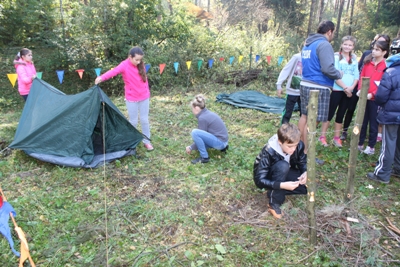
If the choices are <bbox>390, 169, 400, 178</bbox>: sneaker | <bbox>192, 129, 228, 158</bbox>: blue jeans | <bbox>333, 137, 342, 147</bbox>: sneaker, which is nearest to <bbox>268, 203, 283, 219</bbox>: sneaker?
<bbox>192, 129, 228, 158</bbox>: blue jeans

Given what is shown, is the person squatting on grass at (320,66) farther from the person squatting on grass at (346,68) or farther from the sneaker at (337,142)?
the sneaker at (337,142)

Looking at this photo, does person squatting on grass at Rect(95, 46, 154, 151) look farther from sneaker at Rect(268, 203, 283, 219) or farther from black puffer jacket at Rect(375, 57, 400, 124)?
black puffer jacket at Rect(375, 57, 400, 124)

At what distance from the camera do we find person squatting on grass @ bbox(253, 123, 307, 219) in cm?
244

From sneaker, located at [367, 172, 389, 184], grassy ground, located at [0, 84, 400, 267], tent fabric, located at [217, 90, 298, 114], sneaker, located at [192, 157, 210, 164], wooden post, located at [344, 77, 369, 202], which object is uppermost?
wooden post, located at [344, 77, 369, 202]

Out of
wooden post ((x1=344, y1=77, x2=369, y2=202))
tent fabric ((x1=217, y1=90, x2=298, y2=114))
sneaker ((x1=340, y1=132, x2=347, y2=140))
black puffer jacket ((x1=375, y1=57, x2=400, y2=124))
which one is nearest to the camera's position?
wooden post ((x1=344, y1=77, x2=369, y2=202))

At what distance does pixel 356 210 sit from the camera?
2.72 m

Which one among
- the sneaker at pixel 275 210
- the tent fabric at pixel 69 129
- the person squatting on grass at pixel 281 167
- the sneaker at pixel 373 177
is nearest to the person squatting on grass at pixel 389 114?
the sneaker at pixel 373 177

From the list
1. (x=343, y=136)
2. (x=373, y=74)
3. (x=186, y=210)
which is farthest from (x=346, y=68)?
(x=186, y=210)

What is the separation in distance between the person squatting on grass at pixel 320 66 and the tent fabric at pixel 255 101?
2562mm

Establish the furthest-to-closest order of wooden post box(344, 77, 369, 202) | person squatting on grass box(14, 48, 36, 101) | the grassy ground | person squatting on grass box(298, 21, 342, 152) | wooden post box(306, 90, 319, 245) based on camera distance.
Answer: person squatting on grass box(14, 48, 36, 101), person squatting on grass box(298, 21, 342, 152), wooden post box(344, 77, 369, 202), the grassy ground, wooden post box(306, 90, 319, 245)

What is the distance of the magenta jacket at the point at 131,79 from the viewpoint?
373 cm

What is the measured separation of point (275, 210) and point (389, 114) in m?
1.72

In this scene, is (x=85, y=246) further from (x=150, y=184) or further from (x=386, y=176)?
(x=386, y=176)

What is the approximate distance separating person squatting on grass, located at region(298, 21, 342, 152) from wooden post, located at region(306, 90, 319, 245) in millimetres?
1348
